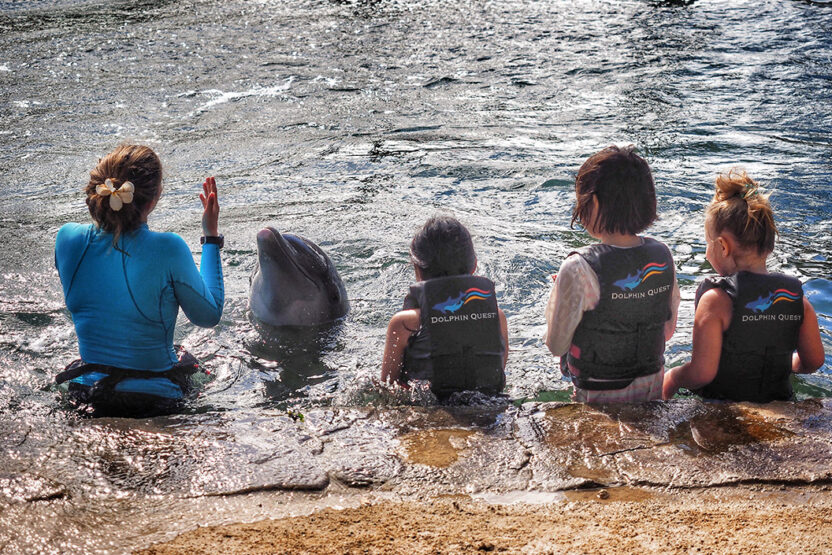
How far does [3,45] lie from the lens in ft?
44.8

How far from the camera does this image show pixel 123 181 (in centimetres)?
374

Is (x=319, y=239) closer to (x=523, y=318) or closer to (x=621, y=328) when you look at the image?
(x=523, y=318)

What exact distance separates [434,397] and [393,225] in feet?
11.3

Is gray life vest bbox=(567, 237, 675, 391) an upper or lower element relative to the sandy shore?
upper

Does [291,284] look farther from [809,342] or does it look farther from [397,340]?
[809,342]

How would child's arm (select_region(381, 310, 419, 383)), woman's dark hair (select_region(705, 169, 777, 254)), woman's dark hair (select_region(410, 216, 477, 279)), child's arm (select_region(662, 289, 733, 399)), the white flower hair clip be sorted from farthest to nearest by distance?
1. child's arm (select_region(381, 310, 419, 383))
2. woman's dark hair (select_region(410, 216, 477, 279))
3. child's arm (select_region(662, 289, 733, 399))
4. woman's dark hair (select_region(705, 169, 777, 254))
5. the white flower hair clip

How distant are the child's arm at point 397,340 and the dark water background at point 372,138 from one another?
163mm

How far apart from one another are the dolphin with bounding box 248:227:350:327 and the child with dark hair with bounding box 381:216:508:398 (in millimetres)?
1203

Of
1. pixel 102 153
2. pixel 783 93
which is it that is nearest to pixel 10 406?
pixel 102 153

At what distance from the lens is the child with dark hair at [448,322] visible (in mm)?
4004

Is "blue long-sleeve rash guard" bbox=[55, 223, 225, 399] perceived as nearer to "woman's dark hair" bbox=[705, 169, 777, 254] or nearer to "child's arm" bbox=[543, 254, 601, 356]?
"child's arm" bbox=[543, 254, 601, 356]

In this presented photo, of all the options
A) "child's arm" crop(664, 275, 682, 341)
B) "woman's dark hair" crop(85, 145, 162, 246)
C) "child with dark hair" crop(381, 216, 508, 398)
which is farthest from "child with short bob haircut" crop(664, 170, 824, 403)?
"woman's dark hair" crop(85, 145, 162, 246)

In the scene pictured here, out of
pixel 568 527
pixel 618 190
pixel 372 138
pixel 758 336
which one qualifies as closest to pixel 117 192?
pixel 618 190

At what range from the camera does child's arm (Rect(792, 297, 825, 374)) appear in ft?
12.8
